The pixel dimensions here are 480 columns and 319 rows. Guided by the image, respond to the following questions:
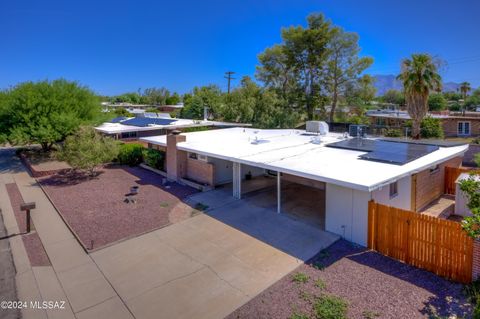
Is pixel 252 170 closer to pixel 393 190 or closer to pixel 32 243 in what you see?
pixel 393 190

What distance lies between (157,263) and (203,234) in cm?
233

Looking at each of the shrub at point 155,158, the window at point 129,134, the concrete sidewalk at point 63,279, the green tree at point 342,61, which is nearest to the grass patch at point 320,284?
the concrete sidewalk at point 63,279

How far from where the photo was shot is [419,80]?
24.1 m

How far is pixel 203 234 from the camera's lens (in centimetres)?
1163

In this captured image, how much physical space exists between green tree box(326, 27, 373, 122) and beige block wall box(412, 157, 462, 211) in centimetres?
2676

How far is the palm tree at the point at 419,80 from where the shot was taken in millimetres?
23844

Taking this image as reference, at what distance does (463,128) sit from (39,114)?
4553cm

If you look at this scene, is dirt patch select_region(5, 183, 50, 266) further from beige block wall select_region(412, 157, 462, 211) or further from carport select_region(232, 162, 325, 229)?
beige block wall select_region(412, 157, 462, 211)

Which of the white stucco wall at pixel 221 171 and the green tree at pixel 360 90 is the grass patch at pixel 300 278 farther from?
the green tree at pixel 360 90

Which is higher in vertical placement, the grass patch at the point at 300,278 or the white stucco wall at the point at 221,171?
the white stucco wall at the point at 221,171

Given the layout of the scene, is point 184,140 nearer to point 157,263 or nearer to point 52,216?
point 52,216

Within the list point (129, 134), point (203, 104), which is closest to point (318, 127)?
point (129, 134)

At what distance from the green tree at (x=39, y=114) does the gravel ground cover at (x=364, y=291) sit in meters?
21.3

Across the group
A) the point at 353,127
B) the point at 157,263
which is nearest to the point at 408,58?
the point at 353,127
